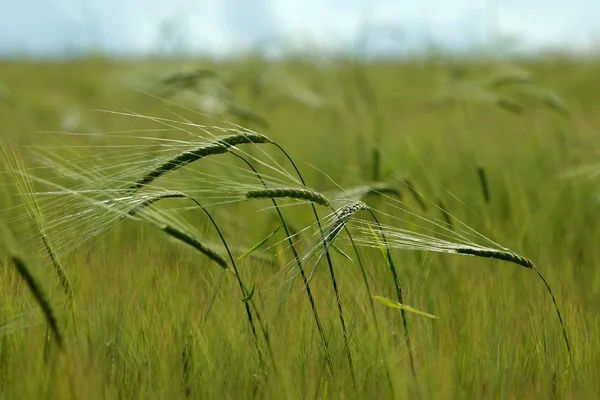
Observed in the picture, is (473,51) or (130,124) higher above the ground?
→ (473,51)

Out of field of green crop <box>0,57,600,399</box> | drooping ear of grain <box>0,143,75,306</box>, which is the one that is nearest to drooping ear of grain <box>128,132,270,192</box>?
field of green crop <box>0,57,600,399</box>

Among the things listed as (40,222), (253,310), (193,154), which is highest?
(193,154)

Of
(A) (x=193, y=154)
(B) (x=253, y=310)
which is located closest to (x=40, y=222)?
(A) (x=193, y=154)

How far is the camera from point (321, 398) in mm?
1114

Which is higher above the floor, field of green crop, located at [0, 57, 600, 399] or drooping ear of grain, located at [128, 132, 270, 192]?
drooping ear of grain, located at [128, 132, 270, 192]

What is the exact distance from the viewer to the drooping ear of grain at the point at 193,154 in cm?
112

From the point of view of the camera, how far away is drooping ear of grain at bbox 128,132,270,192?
1.12 metres

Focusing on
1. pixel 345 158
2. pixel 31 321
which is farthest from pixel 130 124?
pixel 31 321

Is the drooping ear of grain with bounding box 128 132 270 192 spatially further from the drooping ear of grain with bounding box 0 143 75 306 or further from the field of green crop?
the drooping ear of grain with bounding box 0 143 75 306

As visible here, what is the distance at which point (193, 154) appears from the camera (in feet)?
3.69

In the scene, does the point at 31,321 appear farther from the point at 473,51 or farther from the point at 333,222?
the point at 473,51

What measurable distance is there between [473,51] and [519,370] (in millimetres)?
4023

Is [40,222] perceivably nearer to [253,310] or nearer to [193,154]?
[193,154]

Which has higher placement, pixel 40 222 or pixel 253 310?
pixel 40 222
